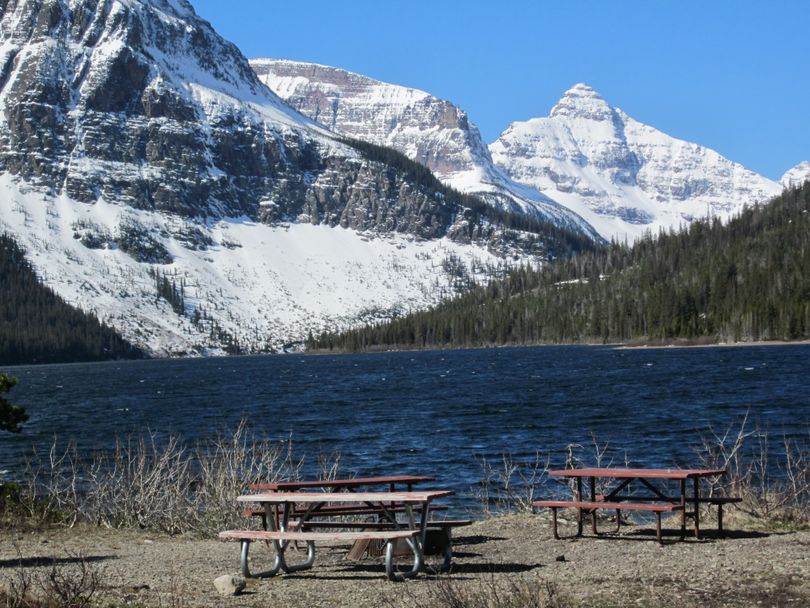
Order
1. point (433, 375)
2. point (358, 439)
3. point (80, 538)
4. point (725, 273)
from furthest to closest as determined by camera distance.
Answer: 1. point (725, 273)
2. point (433, 375)
3. point (358, 439)
4. point (80, 538)

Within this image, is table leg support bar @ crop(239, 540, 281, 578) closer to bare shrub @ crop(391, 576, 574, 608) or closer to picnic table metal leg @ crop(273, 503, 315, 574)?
picnic table metal leg @ crop(273, 503, 315, 574)

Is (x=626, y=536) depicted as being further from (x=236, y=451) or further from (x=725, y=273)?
(x=725, y=273)

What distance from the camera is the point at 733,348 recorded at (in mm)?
155625

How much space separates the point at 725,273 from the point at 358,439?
131047 millimetres

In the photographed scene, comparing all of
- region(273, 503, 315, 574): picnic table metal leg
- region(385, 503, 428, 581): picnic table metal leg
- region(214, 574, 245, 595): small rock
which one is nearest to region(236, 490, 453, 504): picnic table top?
region(385, 503, 428, 581): picnic table metal leg

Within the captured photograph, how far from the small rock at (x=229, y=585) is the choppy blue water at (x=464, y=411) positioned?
1181 cm

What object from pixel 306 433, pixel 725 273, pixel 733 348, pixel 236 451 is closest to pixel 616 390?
pixel 306 433

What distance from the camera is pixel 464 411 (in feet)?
238

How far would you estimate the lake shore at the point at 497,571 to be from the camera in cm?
1541

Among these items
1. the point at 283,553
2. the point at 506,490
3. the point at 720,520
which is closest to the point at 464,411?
the point at 506,490

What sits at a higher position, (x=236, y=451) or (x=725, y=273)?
(x=725, y=273)

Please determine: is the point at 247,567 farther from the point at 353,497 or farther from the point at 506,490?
the point at 506,490

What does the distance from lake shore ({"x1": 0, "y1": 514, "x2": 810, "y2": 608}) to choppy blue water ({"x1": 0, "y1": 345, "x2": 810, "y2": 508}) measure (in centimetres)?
639

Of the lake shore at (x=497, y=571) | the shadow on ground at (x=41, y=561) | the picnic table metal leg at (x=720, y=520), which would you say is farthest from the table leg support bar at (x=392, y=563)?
the picnic table metal leg at (x=720, y=520)
